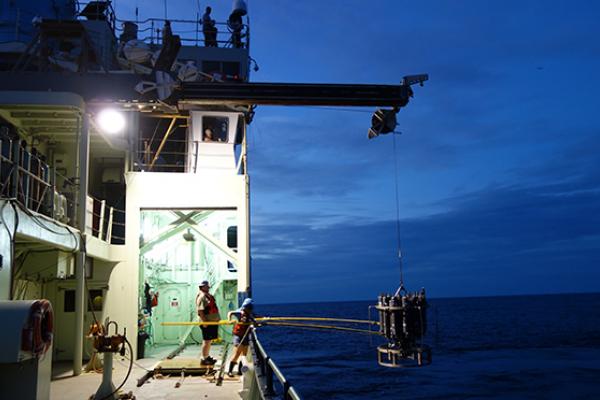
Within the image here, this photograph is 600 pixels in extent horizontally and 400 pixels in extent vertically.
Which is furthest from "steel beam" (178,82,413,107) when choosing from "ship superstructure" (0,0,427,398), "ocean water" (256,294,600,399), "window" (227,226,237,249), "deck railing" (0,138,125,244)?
"ocean water" (256,294,600,399)

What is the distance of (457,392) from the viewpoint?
112ft

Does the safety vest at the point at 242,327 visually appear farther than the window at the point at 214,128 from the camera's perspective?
No

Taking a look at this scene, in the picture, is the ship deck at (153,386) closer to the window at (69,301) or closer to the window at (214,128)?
the window at (69,301)

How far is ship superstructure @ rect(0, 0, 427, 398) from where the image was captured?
11734 mm

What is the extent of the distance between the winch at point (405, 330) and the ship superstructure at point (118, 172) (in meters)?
1.91

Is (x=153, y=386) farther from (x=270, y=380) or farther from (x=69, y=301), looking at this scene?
(x=69, y=301)

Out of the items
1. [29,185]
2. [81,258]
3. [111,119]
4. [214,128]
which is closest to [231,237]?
[214,128]

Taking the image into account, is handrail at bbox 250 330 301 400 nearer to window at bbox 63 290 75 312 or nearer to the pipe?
the pipe

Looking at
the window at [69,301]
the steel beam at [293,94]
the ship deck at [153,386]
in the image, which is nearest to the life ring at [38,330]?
the ship deck at [153,386]

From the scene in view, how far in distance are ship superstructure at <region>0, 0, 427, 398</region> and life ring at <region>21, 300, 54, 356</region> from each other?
0.14 m

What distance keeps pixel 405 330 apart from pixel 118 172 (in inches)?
501

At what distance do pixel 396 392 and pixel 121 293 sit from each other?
2434cm

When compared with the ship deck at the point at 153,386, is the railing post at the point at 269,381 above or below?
above

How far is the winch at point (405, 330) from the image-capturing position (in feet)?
25.7
